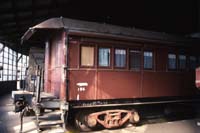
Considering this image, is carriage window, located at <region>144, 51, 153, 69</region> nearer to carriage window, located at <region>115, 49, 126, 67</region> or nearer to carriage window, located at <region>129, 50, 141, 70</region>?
carriage window, located at <region>129, 50, 141, 70</region>

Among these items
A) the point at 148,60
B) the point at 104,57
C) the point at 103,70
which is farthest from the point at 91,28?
the point at 148,60

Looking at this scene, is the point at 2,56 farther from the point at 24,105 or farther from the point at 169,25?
the point at 169,25

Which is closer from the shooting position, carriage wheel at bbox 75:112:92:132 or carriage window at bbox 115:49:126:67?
carriage wheel at bbox 75:112:92:132

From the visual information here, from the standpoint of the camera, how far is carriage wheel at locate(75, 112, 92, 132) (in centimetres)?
761

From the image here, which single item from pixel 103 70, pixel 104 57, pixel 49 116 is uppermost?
pixel 104 57

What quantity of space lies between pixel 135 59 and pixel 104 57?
1243mm

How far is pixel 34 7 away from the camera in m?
11.1

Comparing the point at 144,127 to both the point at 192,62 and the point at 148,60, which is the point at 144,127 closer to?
the point at 148,60

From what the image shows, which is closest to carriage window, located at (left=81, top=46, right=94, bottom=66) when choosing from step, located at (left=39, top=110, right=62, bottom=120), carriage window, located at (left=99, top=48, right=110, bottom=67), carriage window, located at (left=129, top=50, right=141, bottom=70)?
carriage window, located at (left=99, top=48, right=110, bottom=67)

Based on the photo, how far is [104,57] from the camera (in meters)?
7.74

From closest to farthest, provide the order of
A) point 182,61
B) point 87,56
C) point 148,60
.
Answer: point 87,56, point 148,60, point 182,61

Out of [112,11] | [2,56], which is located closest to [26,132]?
[112,11]

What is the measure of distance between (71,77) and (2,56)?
13.4 metres

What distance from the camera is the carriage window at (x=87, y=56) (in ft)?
24.2
